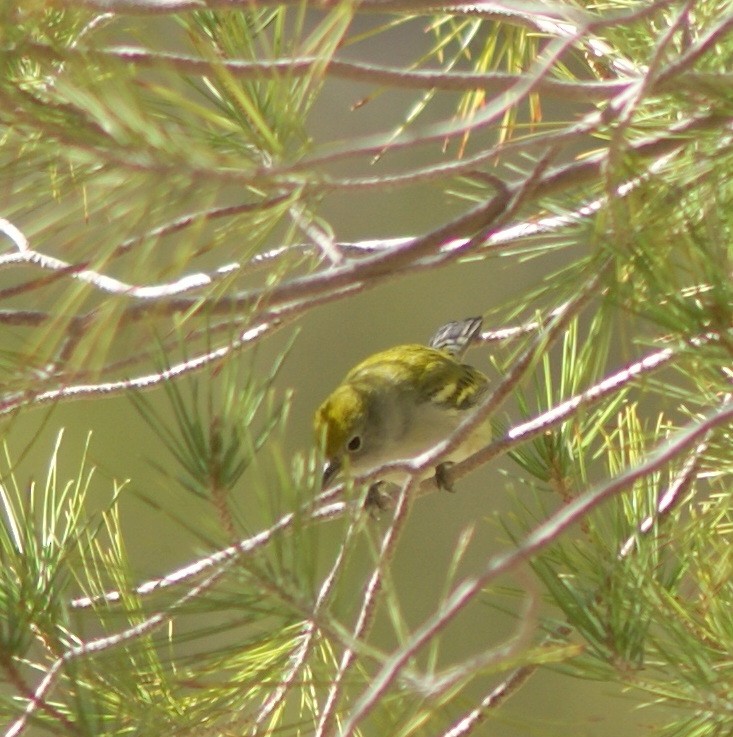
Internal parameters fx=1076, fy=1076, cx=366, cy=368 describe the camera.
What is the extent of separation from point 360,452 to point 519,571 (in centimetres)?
136

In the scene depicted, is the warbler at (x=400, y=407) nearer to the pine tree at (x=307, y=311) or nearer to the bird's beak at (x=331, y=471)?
the bird's beak at (x=331, y=471)

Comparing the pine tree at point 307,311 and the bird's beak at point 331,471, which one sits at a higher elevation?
the pine tree at point 307,311

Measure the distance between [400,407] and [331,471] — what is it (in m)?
0.34

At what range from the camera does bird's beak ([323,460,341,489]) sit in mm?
1785

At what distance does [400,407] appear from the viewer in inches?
82.1

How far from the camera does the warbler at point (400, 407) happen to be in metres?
1.84

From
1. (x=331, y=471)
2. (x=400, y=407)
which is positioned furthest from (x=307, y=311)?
(x=400, y=407)

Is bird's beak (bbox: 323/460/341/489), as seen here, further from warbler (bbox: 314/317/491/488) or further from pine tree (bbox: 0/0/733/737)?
pine tree (bbox: 0/0/733/737)

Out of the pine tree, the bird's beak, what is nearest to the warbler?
the bird's beak

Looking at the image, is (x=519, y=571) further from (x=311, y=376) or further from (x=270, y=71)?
(x=311, y=376)

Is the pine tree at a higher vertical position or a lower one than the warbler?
higher

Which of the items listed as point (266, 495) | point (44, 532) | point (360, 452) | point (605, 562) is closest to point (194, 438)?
point (266, 495)

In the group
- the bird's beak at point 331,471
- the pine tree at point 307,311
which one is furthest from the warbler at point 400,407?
the pine tree at point 307,311

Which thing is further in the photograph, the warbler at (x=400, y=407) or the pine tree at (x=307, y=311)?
the warbler at (x=400, y=407)
